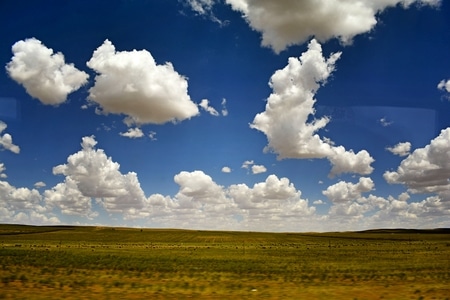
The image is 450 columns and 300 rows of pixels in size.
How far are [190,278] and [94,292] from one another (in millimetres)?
9319

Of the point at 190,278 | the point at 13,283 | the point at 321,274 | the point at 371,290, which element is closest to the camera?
the point at 13,283

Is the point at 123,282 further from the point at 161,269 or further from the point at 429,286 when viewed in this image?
the point at 429,286

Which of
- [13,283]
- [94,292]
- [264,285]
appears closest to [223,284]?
[264,285]

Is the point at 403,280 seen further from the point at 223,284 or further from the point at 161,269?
the point at 161,269

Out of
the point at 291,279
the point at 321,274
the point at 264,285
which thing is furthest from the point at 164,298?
the point at 321,274

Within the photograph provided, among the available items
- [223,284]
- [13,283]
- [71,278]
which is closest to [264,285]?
[223,284]

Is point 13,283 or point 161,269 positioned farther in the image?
point 161,269

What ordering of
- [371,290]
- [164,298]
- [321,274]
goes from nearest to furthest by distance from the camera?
[164,298] < [371,290] < [321,274]

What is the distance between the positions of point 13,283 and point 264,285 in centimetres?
1558

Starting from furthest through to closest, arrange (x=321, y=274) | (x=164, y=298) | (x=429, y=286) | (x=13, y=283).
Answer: (x=321, y=274), (x=429, y=286), (x=13, y=283), (x=164, y=298)

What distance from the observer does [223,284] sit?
88.0ft

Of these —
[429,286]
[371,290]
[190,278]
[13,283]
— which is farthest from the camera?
[190,278]

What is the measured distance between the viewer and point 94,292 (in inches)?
851

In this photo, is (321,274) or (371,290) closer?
(371,290)
